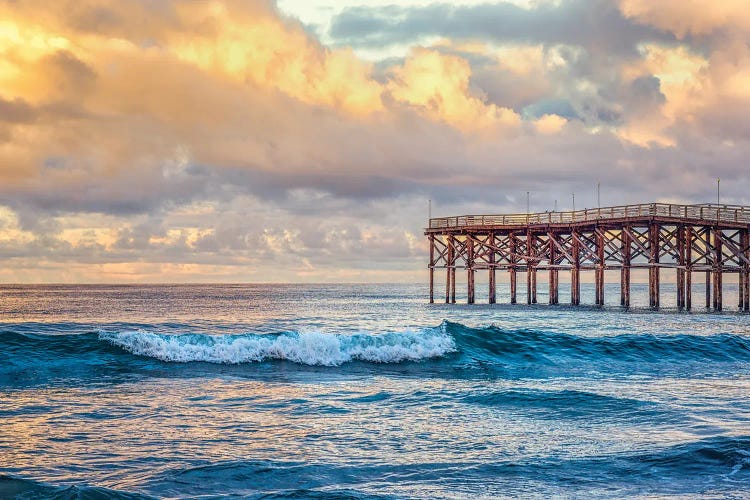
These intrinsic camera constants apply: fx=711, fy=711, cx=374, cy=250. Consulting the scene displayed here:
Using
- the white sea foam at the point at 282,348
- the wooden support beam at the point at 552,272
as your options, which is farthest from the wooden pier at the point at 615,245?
the white sea foam at the point at 282,348

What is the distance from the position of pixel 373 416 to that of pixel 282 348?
9.86 m

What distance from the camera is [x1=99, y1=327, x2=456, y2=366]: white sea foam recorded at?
23062 millimetres

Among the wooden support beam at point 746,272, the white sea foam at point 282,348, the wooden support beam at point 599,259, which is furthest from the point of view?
the wooden support beam at point 599,259

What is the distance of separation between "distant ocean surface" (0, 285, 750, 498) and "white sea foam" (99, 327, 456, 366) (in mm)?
56

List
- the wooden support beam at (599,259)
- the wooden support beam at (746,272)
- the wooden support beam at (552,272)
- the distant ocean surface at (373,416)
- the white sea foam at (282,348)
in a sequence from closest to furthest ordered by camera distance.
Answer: the distant ocean surface at (373,416), the white sea foam at (282,348), the wooden support beam at (746,272), the wooden support beam at (599,259), the wooden support beam at (552,272)

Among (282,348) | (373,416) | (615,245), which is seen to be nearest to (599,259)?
(615,245)

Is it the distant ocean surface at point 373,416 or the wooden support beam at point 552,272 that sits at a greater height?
the wooden support beam at point 552,272

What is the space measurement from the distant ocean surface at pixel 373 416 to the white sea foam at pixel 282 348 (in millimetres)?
56

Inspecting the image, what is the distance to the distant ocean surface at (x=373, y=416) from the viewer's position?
9.70m

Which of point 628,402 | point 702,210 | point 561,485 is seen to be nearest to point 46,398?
point 561,485

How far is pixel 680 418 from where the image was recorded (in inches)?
534

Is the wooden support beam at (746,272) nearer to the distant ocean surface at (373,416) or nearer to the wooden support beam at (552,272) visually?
the wooden support beam at (552,272)

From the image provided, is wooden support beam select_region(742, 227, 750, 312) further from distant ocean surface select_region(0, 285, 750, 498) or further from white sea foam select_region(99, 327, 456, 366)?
white sea foam select_region(99, 327, 456, 366)

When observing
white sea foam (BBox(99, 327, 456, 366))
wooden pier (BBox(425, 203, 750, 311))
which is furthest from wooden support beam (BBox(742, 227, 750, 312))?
white sea foam (BBox(99, 327, 456, 366))
